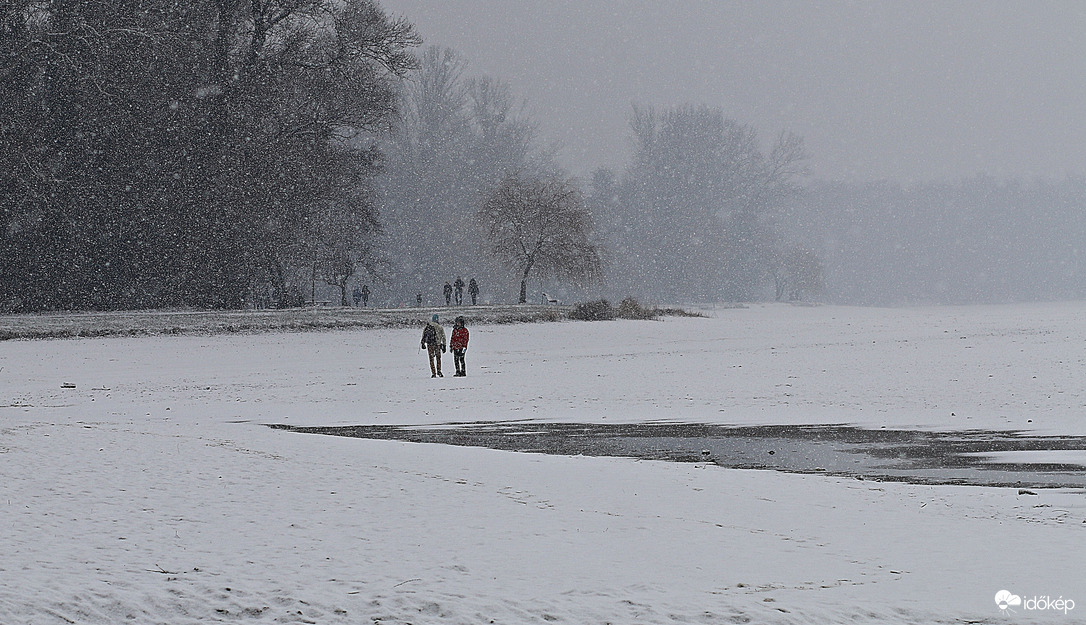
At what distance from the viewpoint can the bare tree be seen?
190 feet

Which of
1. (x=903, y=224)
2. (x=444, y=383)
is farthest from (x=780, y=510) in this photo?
(x=903, y=224)

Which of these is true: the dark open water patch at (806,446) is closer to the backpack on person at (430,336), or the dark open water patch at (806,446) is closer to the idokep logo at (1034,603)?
the idokep logo at (1034,603)

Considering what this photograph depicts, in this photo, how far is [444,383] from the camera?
79.6 feet

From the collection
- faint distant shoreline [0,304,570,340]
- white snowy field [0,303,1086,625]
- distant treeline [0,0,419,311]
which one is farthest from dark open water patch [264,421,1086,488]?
distant treeline [0,0,419,311]

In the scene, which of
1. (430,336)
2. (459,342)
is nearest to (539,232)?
(459,342)

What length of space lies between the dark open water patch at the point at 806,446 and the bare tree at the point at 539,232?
4094cm

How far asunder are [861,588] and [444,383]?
1767 cm

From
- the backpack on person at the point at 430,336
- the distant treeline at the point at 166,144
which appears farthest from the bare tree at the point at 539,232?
the backpack on person at the point at 430,336

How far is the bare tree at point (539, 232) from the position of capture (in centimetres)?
5800

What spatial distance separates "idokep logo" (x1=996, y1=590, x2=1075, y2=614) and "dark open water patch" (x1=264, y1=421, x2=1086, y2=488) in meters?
4.07

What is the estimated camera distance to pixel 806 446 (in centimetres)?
1407

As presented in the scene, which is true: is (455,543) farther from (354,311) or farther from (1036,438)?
(354,311)

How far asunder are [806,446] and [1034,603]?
738 cm

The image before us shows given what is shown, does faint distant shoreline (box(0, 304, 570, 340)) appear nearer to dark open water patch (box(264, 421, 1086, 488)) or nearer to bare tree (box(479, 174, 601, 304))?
bare tree (box(479, 174, 601, 304))
